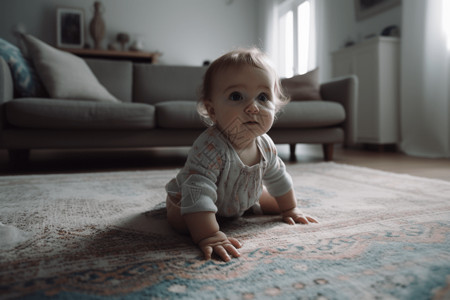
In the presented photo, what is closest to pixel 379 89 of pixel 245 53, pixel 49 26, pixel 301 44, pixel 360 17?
pixel 360 17

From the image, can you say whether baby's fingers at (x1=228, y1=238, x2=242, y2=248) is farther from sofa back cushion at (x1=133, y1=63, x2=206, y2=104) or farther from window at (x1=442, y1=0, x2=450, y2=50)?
window at (x1=442, y1=0, x2=450, y2=50)

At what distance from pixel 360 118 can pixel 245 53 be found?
2.90m

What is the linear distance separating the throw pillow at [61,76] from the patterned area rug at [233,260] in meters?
1.08

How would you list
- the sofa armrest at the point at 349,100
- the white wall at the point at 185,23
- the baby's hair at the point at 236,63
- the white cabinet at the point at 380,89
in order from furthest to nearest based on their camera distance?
the white wall at the point at 185,23 → the white cabinet at the point at 380,89 → the sofa armrest at the point at 349,100 → the baby's hair at the point at 236,63

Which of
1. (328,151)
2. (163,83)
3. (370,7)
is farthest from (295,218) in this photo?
(370,7)

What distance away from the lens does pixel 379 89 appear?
3.09 meters

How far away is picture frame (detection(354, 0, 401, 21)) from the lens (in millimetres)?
3270

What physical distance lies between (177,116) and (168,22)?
3775mm

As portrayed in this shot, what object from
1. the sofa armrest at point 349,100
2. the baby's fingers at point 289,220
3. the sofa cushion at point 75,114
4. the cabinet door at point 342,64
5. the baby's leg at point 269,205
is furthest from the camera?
the cabinet door at point 342,64

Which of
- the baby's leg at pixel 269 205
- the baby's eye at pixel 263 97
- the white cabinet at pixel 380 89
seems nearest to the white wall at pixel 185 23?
the white cabinet at pixel 380 89

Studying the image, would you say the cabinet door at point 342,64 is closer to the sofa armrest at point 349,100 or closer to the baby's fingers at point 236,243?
the sofa armrest at point 349,100

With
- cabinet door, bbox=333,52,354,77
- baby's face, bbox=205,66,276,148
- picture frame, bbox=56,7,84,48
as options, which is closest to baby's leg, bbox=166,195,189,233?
baby's face, bbox=205,66,276,148

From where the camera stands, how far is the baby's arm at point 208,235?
0.63 metres

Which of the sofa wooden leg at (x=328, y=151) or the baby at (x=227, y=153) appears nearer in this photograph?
the baby at (x=227, y=153)
